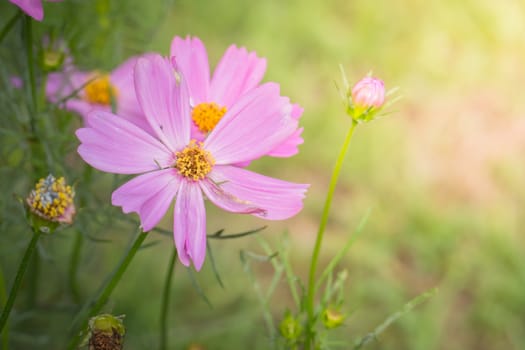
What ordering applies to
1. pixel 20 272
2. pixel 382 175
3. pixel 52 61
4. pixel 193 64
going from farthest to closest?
pixel 382 175 → pixel 52 61 → pixel 193 64 → pixel 20 272

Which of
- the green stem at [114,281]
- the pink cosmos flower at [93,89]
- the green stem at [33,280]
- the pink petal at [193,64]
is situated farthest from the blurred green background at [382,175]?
the green stem at [114,281]

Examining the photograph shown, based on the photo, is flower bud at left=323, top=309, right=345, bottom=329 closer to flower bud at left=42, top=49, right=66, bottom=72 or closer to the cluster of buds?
the cluster of buds

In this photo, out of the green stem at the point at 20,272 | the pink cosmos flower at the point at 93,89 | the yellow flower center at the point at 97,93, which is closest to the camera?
the green stem at the point at 20,272

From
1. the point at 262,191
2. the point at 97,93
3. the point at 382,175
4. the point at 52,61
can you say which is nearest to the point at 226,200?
the point at 262,191

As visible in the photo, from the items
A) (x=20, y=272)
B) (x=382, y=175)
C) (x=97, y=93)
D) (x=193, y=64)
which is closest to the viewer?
(x=20, y=272)

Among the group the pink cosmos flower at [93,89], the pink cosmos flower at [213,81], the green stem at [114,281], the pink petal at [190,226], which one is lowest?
the green stem at [114,281]

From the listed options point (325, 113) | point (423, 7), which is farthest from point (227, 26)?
point (423, 7)

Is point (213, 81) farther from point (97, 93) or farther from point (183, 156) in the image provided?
point (97, 93)

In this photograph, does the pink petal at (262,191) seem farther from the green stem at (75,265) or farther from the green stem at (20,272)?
the green stem at (75,265)
